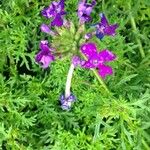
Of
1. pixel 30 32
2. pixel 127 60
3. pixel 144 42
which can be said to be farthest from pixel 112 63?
pixel 30 32

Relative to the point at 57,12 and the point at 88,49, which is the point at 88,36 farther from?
the point at 57,12

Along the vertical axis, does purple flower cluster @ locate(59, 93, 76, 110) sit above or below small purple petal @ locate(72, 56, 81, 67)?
below

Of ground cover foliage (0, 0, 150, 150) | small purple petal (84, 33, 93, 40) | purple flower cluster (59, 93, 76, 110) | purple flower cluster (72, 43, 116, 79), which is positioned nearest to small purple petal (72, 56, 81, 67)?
purple flower cluster (72, 43, 116, 79)

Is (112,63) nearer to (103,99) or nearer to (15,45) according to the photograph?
(103,99)

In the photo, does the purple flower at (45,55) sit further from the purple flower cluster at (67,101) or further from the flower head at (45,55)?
the purple flower cluster at (67,101)

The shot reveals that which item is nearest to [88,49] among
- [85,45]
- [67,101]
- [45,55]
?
[85,45]

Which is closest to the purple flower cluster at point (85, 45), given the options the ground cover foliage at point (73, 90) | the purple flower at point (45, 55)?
the purple flower at point (45, 55)

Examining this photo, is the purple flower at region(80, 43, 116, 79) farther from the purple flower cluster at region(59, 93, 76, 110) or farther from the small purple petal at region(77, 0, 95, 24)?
the purple flower cluster at region(59, 93, 76, 110)

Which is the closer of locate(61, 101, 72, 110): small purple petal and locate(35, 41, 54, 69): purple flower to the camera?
locate(35, 41, 54, 69): purple flower
